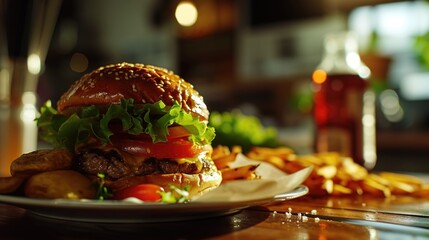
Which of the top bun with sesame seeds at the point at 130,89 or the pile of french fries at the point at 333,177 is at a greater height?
the top bun with sesame seeds at the point at 130,89

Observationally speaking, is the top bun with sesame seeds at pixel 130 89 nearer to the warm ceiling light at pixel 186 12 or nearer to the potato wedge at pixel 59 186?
the potato wedge at pixel 59 186

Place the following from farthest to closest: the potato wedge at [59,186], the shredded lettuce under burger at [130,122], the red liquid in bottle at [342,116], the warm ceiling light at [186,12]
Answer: the warm ceiling light at [186,12], the red liquid in bottle at [342,116], the shredded lettuce under burger at [130,122], the potato wedge at [59,186]

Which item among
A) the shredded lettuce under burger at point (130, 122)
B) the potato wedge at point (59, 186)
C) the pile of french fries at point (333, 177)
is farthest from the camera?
the pile of french fries at point (333, 177)

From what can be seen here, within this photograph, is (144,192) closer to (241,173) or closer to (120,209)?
(120,209)

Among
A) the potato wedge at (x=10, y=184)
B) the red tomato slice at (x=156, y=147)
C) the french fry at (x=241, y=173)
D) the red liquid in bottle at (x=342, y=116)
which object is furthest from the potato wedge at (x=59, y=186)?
the red liquid in bottle at (x=342, y=116)

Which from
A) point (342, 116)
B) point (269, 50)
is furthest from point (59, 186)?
point (269, 50)

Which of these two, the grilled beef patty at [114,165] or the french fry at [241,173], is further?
the french fry at [241,173]

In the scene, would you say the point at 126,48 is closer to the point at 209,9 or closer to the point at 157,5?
the point at 157,5
